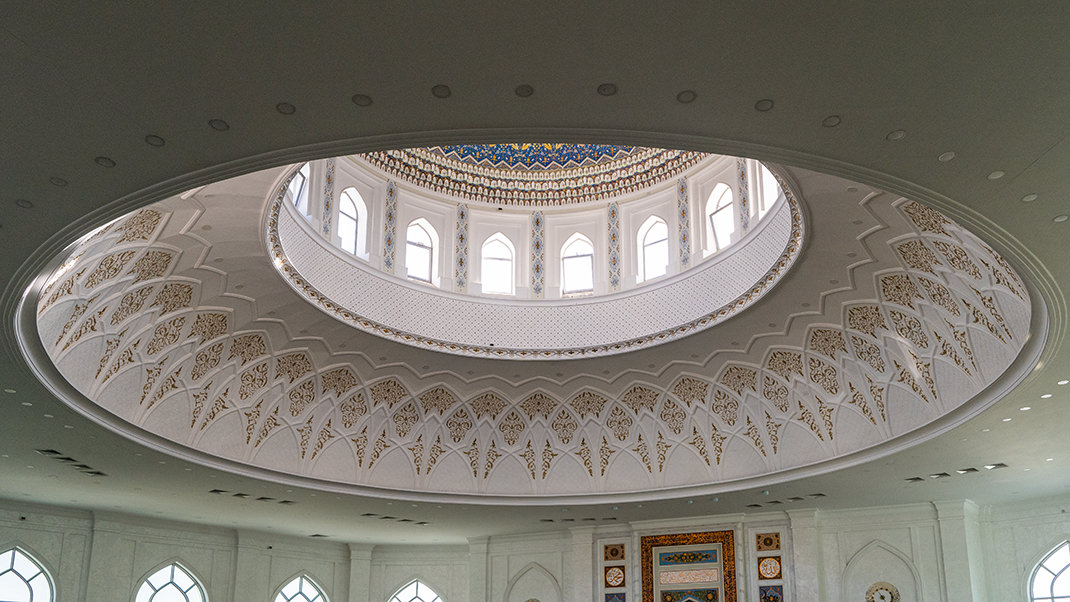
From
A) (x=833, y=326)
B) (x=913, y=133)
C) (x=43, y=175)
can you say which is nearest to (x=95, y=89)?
(x=43, y=175)

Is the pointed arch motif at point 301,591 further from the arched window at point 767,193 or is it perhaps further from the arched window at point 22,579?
the arched window at point 767,193

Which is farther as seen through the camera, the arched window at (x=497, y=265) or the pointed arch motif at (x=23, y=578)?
the pointed arch motif at (x=23, y=578)

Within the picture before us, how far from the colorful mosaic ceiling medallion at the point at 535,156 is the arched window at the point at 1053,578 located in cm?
1355

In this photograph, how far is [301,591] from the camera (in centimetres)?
2678

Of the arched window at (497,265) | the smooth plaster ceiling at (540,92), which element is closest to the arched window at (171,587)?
the arched window at (497,265)

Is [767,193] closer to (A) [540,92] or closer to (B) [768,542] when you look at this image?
(B) [768,542]

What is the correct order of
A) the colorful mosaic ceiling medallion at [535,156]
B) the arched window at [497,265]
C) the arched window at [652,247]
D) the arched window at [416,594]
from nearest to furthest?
1. the arched window at [652,247]
2. the colorful mosaic ceiling medallion at [535,156]
3. the arched window at [497,265]
4. the arched window at [416,594]

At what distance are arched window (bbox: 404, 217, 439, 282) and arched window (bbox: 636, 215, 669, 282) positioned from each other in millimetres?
4584

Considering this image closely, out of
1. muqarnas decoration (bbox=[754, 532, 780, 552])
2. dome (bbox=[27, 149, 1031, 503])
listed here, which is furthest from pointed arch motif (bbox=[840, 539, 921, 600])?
dome (bbox=[27, 149, 1031, 503])

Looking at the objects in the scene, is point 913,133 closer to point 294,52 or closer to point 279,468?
point 294,52

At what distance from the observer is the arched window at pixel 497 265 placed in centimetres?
2016

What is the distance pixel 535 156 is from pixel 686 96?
13040mm

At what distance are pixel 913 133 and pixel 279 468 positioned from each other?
15859mm

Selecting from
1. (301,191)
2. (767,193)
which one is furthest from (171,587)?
(767,193)
